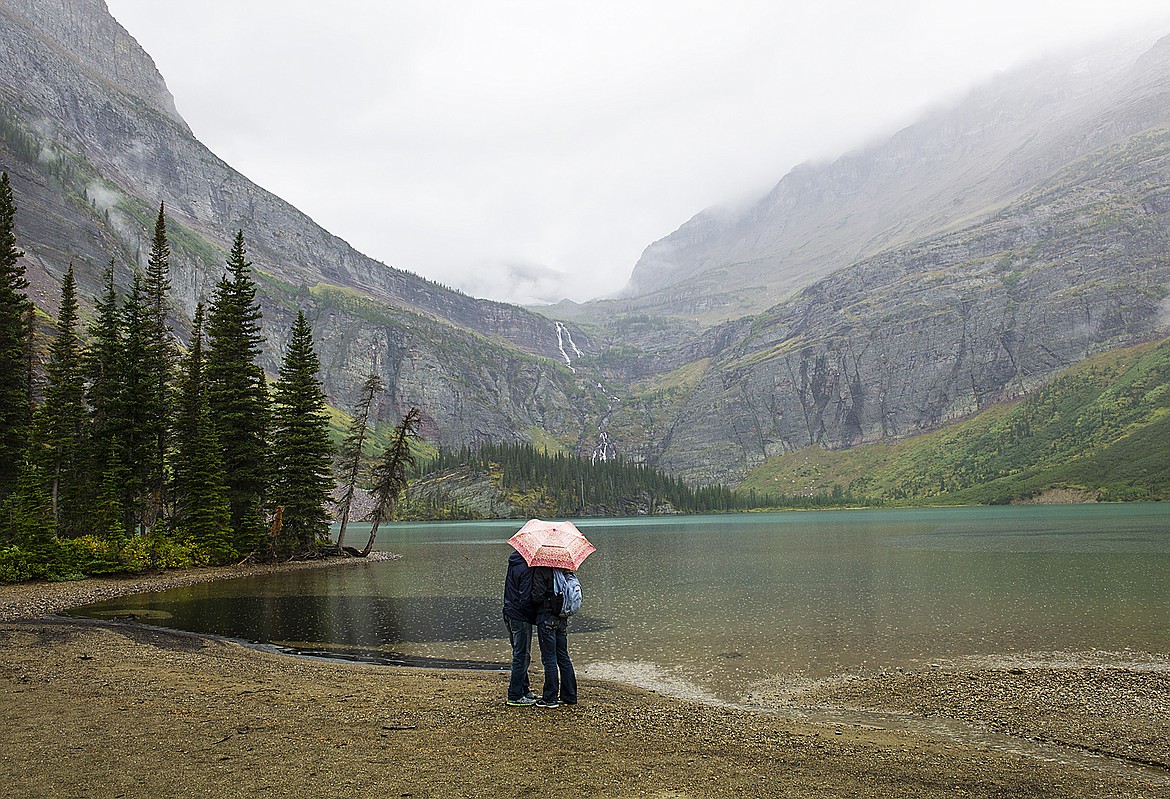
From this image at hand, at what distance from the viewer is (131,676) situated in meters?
18.5

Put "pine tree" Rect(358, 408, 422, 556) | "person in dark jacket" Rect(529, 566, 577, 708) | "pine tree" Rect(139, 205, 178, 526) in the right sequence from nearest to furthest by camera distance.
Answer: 1. "person in dark jacket" Rect(529, 566, 577, 708)
2. "pine tree" Rect(139, 205, 178, 526)
3. "pine tree" Rect(358, 408, 422, 556)

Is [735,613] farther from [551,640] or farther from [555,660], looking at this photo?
[551,640]

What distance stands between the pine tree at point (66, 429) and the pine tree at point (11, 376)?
137cm

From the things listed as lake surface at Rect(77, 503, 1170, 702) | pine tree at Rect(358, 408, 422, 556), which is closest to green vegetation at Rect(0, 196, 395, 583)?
pine tree at Rect(358, 408, 422, 556)

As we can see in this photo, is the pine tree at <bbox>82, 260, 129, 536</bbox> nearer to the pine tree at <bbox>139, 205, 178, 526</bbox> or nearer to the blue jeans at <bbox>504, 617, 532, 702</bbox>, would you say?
the pine tree at <bbox>139, 205, 178, 526</bbox>

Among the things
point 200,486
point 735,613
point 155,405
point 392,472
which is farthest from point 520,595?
point 392,472

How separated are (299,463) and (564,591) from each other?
2347 inches

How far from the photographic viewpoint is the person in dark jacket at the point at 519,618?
15750mm

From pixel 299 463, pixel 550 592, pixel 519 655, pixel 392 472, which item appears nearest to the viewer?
pixel 550 592

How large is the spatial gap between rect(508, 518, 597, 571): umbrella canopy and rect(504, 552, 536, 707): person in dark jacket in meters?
0.37

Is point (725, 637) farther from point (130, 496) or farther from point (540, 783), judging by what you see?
point (130, 496)

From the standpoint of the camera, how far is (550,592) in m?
15.6

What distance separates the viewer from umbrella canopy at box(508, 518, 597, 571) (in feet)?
50.9

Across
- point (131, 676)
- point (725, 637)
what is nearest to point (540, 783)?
point (131, 676)
